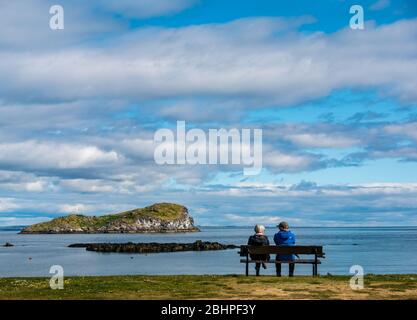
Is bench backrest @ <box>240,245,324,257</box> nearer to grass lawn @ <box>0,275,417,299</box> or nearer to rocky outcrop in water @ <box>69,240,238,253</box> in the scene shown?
grass lawn @ <box>0,275,417,299</box>

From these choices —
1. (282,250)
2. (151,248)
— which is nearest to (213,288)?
(282,250)

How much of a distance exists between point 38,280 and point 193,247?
123806mm

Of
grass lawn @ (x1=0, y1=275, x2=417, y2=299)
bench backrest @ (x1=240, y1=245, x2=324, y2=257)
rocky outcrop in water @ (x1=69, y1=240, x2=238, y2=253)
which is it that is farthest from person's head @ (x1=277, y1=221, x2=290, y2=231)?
rocky outcrop in water @ (x1=69, y1=240, x2=238, y2=253)

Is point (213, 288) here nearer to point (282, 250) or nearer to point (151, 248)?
point (282, 250)

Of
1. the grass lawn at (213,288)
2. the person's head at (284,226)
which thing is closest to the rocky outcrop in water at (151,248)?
the person's head at (284,226)

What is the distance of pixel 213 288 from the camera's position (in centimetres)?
2042

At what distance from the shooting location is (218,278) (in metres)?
23.6

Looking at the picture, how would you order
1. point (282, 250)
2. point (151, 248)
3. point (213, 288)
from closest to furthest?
point (213, 288), point (282, 250), point (151, 248)

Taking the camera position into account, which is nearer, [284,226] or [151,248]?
[284,226]

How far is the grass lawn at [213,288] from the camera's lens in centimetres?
1875
